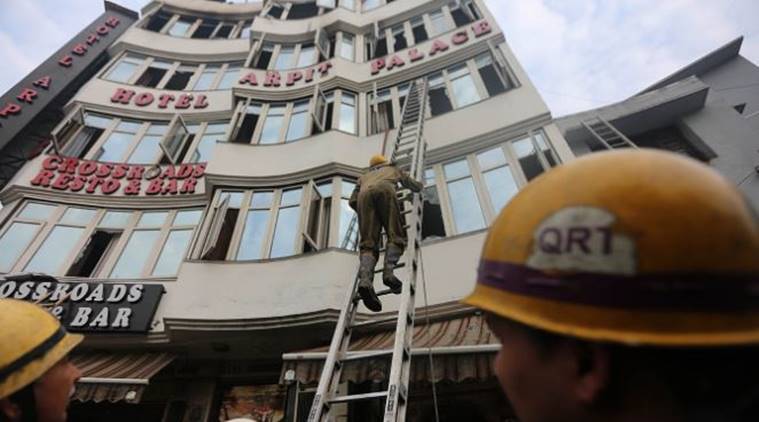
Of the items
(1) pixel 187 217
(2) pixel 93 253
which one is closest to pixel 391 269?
(1) pixel 187 217

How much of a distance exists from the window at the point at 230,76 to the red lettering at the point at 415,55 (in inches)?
245

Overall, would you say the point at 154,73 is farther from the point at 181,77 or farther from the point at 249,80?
the point at 249,80

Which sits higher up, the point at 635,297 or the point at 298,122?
the point at 298,122

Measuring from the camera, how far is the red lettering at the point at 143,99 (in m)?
11.7

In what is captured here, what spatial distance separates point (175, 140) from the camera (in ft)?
34.5

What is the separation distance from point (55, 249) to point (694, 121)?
15.5 metres

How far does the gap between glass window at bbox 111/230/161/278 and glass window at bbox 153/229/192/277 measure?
1.20ft

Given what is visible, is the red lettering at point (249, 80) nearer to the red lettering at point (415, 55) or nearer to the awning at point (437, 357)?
the red lettering at point (415, 55)

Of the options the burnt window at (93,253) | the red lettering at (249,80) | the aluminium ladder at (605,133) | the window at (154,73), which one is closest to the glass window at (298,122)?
the red lettering at (249,80)

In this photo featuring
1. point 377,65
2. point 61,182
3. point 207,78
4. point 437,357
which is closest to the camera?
point 437,357

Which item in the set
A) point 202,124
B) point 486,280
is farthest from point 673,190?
point 202,124

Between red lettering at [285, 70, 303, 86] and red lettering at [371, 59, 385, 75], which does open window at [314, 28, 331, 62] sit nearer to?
red lettering at [285, 70, 303, 86]

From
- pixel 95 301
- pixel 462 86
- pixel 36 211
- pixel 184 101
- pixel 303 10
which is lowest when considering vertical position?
pixel 95 301

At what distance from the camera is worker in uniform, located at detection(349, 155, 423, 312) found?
3.79 m
